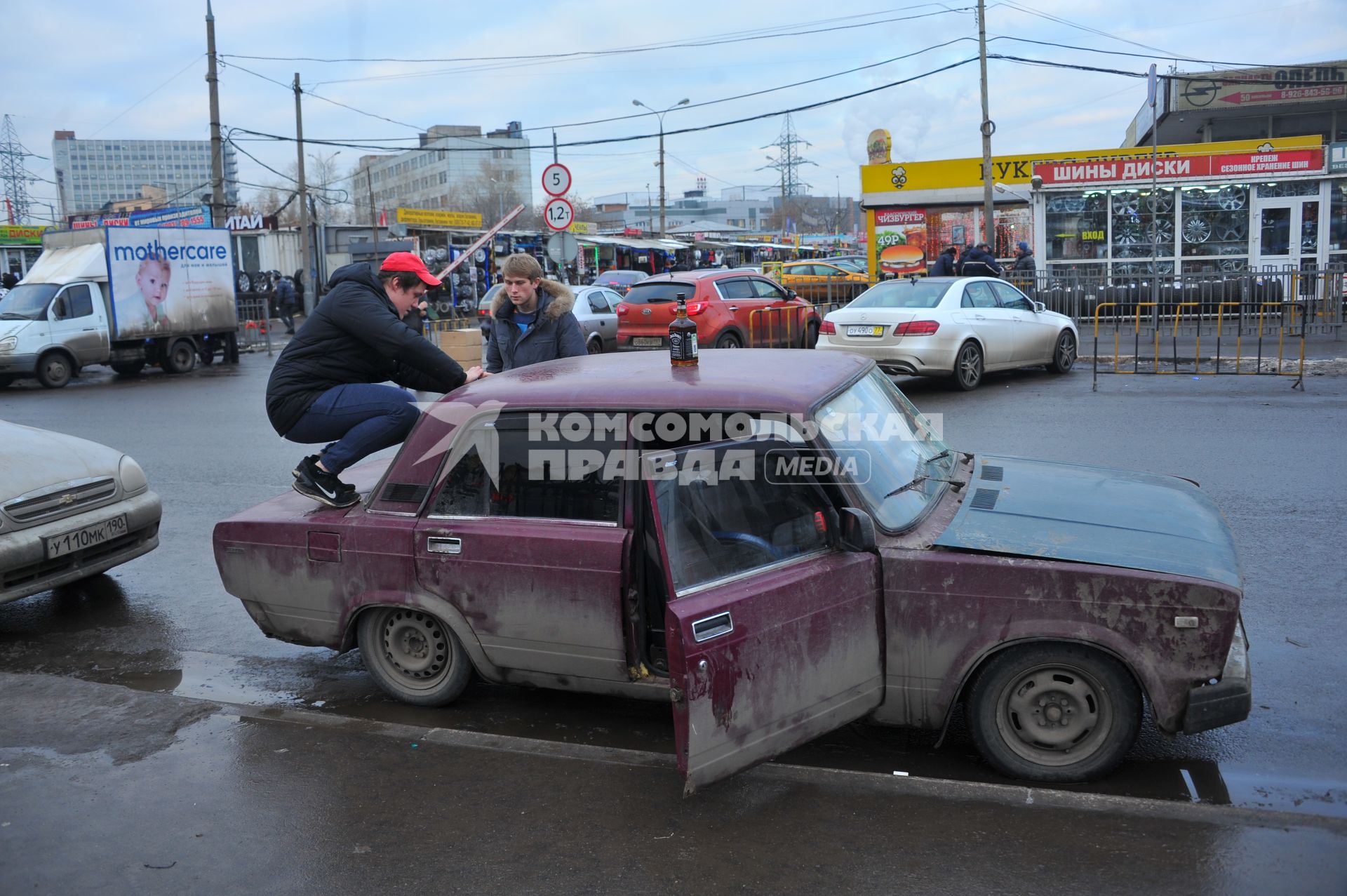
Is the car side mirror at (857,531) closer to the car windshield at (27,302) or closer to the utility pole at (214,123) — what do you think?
the car windshield at (27,302)

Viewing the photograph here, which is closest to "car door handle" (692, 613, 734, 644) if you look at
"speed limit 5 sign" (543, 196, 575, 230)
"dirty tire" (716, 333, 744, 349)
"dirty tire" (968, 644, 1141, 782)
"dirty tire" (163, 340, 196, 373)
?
"dirty tire" (968, 644, 1141, 782)

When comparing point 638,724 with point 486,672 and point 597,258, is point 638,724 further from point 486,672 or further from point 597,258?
point 597,258

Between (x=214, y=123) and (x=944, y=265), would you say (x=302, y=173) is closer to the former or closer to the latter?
(x=214, y=123)

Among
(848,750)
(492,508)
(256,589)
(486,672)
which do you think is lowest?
(848,750)

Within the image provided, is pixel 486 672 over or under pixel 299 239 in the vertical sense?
under

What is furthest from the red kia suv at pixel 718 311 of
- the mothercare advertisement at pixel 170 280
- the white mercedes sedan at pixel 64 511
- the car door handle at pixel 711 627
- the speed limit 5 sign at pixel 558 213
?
the car door handle at pixel 711 627

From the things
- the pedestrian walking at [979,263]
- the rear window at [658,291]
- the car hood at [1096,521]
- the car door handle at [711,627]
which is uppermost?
the pedestrian walking at [979,263]

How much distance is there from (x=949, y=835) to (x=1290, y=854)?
99 centimetres

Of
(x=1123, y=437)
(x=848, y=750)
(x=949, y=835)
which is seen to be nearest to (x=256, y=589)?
(x=848, y=750)

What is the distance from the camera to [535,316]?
6.57 meters

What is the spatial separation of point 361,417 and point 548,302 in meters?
1.87

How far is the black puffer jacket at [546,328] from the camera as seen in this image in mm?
6539

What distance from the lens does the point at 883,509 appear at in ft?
12.5

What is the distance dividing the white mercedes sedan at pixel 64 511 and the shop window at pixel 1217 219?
80.2 ft
